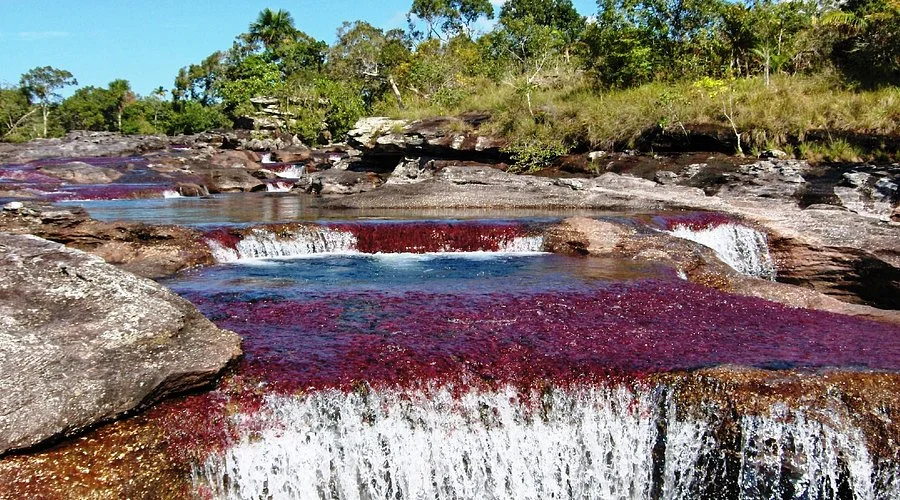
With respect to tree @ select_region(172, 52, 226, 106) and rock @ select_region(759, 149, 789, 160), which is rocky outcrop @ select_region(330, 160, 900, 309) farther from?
tree @ select_region(172, 52, 226, 106)

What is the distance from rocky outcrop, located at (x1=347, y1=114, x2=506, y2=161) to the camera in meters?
26.6

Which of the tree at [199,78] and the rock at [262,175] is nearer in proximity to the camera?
the rock at [262,175]

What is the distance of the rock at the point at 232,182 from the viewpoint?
27844 mm

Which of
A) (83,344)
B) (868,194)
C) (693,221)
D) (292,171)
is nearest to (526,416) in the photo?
(83,344)

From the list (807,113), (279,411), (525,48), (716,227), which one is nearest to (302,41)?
(525,48)

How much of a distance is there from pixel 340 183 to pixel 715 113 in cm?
1358

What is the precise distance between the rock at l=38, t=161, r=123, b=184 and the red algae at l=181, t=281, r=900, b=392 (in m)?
22.5

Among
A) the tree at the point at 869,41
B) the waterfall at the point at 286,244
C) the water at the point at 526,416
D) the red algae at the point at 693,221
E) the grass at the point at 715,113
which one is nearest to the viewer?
the water at the point at 526,416

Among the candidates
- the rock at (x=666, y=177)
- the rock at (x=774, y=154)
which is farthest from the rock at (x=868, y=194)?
the rock at (x=666, y=177)

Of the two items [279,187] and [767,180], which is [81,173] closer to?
[279,187]

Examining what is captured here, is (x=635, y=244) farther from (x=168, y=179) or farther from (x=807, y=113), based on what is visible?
(x=168, y=179)

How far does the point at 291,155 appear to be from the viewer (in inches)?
1581

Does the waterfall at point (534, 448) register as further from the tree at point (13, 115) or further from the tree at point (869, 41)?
the tree at point (13, 115)

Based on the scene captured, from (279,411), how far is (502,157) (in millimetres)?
21680
